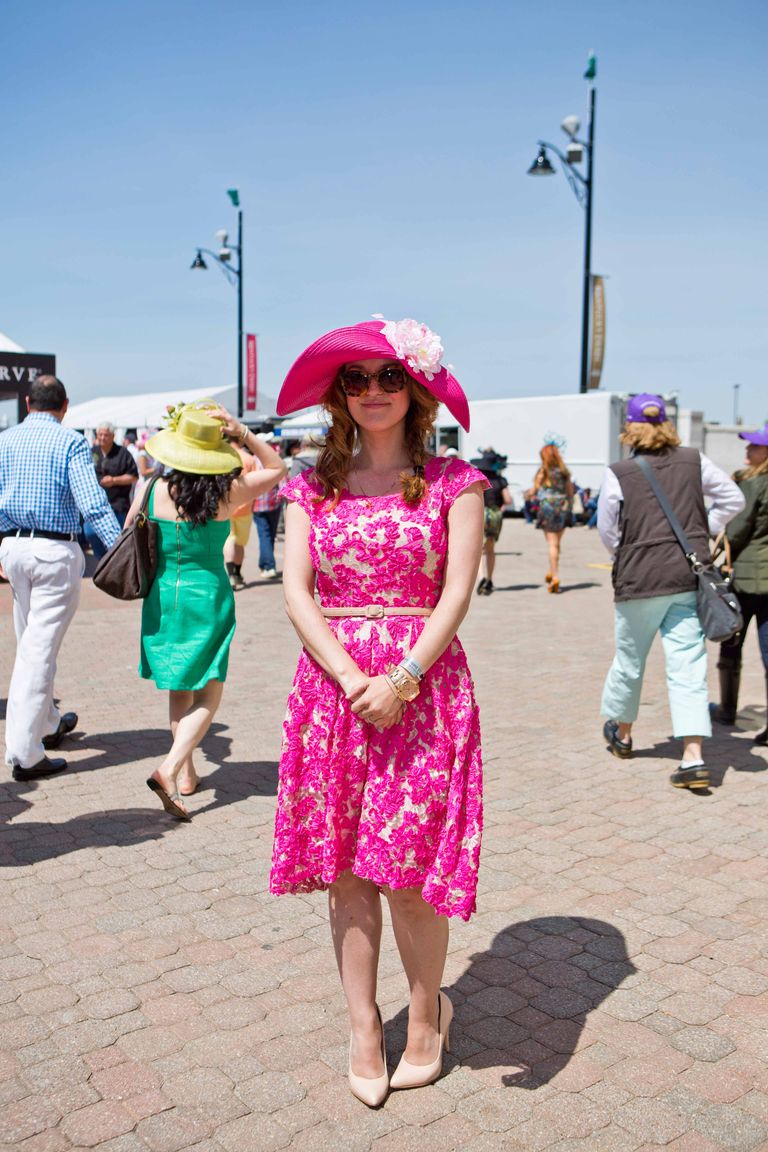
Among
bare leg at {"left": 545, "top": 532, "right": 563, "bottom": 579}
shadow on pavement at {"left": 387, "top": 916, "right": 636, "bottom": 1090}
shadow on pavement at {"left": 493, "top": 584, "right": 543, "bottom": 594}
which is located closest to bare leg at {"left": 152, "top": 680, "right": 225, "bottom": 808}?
shadow on pavement at {"left": 387, "top": 916, "right": 636, "bottom": 1090}

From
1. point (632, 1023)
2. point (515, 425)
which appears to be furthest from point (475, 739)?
point (515, 425)

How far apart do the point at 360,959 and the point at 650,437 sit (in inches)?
139

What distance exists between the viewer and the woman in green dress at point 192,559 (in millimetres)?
4922

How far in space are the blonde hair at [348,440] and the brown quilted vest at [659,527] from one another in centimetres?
278

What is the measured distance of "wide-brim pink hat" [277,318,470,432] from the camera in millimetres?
2725

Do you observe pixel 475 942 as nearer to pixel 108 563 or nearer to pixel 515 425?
pixel 108 563

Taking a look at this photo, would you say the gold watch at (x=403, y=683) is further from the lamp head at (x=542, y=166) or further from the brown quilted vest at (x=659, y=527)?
the lamp head at (x=542, y=166)

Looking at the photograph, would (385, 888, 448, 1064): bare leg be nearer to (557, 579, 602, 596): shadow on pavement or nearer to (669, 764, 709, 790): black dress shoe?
(669, 764, 709, 790): black dress shoe

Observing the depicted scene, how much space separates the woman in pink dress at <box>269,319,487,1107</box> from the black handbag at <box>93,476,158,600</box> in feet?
7.05

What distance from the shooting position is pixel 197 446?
4.97 meters

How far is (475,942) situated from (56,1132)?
1.57 metres

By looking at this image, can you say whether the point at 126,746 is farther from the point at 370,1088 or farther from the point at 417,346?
the point at 417,346

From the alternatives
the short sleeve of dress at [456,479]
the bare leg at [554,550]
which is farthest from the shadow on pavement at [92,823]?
the bare leg at [554,550]

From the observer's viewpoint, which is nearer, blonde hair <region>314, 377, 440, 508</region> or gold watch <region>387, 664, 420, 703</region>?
gold watch <region>387, 664, 420, 703</region>
